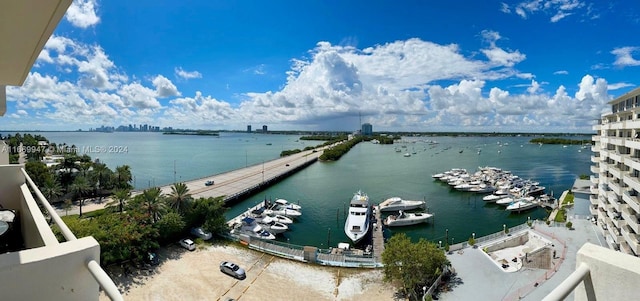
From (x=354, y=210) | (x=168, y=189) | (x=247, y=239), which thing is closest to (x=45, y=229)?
(x=247, y=239)

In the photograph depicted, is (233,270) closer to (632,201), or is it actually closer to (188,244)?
(188,244)

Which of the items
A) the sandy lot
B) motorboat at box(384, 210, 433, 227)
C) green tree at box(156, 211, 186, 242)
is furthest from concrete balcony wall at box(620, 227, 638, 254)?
green tree at box(156, 211, 186, 242)

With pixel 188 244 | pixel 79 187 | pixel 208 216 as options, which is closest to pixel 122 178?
pixel 79 187

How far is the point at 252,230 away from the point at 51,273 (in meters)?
21.6

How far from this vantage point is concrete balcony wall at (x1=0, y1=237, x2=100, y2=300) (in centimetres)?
177

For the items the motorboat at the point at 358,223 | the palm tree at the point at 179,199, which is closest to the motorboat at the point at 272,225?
the motorboat at the point at 358,223

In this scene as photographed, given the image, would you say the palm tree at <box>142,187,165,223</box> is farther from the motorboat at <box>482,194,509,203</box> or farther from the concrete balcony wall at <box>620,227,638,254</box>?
the motorboat at <box>482,194,509,203</box>

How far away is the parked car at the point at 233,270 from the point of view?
15.0 metres

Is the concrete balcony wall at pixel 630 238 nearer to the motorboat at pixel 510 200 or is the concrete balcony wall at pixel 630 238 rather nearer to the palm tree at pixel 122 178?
the motorboat at pixel 510 200

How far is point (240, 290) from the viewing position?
1405cm

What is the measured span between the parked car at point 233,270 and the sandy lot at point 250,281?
0.21 m

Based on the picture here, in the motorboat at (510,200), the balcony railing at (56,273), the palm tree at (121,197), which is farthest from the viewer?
the motorboat at (510,200)

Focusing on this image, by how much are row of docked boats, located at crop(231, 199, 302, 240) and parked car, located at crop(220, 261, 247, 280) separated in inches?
211

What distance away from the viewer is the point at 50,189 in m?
27.1
